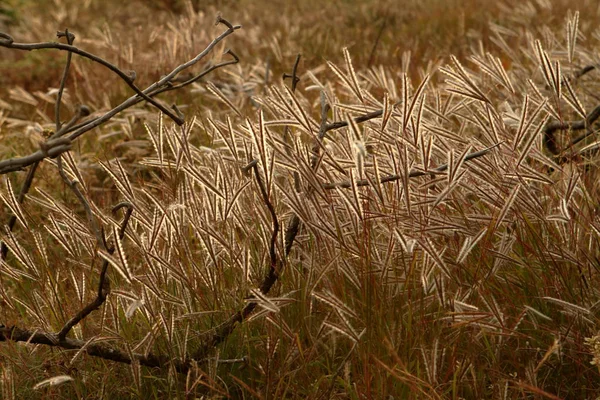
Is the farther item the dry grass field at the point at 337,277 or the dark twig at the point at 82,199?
the dry grass field at the point at 337,277

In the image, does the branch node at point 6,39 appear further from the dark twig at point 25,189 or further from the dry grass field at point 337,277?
the dark twig at point 25,189

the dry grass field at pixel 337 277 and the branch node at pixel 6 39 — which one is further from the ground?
the branch node at pixel 6 39

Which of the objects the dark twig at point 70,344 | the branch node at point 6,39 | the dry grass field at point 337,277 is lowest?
the dark twig at point 70,344

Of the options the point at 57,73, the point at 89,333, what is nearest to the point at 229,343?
the point at 89,333

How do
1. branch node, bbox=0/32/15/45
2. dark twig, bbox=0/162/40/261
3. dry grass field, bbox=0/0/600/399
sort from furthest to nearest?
dark twig, bbox=0/162/40/261
dry grass field, bbox=0/0/600/399
branch node, bbox=0/32/15/45

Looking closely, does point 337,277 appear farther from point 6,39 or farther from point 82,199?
point 6,39

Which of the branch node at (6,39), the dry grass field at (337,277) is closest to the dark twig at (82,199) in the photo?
the dry grass field at (337,277)

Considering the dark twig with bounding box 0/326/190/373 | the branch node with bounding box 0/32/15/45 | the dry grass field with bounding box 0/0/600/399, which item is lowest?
the dark twig with bounding box 0/326/190/373

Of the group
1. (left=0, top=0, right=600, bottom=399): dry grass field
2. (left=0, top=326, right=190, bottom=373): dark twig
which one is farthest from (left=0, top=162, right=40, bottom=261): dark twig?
(left=0, top=326, right=190, bottom=373): dark twig

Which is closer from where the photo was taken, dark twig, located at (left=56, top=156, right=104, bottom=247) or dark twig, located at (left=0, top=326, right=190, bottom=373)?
dark twig, located at (left=56, top=156, right=104, bottom=247)

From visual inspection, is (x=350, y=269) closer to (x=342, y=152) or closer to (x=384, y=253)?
(x=384, y=253)

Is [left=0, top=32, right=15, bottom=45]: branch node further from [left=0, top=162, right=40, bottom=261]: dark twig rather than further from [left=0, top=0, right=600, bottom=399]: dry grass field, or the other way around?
[left=0, top=162, right=40, bottom=261]: dark twig

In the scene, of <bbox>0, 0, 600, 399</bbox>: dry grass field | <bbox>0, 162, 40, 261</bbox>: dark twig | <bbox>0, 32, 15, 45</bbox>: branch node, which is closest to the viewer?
<bbox>0, 32, 15, 45</bbox>: branch node

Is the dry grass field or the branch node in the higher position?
the branch node
